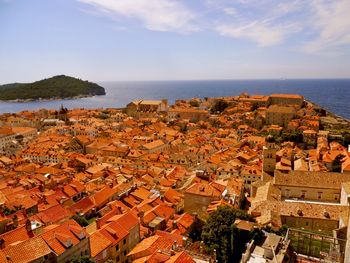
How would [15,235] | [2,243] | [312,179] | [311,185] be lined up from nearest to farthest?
[2,243], [15,235], [311,185], [312,179]

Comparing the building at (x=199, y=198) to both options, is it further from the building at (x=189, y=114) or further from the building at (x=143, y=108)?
the building at (x=143, y=108)

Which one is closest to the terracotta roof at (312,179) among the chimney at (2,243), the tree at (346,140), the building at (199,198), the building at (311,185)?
the building at (311,185)

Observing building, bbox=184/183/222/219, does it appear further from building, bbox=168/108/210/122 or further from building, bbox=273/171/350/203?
building, bbox=168/108/210/122

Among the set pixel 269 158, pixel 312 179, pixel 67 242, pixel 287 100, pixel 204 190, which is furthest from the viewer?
pixel 287 100

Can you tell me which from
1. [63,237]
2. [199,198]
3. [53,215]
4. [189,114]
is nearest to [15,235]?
[63,237]

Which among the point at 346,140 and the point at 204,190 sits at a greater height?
the point at 204,190

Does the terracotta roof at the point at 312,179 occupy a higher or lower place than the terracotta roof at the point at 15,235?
lower

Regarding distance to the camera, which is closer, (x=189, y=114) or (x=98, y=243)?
(x=98, y=243)

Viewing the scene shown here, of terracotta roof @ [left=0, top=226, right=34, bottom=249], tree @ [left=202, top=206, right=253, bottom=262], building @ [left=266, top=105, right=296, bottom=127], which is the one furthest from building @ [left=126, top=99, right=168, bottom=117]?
terracotta roof @ [left=0, top=226, right=34, bottom=249]

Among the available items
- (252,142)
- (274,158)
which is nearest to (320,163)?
(274,158)

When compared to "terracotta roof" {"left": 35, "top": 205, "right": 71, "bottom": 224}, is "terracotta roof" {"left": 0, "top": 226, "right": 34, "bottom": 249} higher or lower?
higher

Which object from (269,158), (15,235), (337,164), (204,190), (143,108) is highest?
(15,235)

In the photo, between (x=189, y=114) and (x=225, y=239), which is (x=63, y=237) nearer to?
(x=225, y=239)
